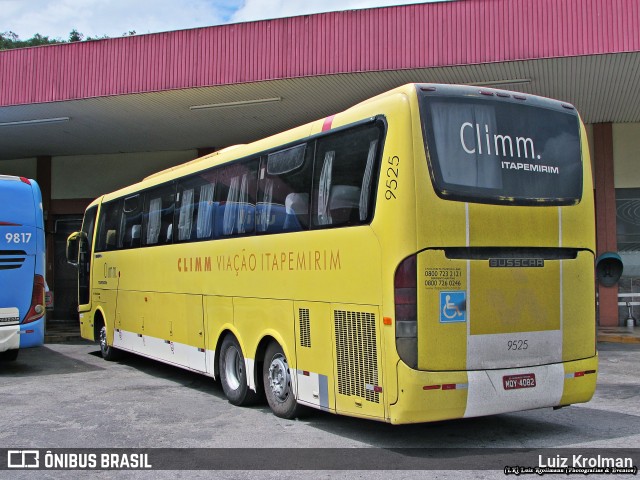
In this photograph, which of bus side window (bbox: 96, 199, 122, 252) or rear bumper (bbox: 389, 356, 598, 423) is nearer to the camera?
rear bumper (bbox: 389, 356, 598, 423)

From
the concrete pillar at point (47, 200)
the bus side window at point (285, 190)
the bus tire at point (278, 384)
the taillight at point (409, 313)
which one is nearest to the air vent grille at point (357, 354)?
the taillight at point (409, 313)

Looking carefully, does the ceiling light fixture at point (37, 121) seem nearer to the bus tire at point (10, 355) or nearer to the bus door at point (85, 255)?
the bus door at point (85, 255)

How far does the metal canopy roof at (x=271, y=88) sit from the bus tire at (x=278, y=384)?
7.55 metres

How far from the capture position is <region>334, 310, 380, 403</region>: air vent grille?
6.47m

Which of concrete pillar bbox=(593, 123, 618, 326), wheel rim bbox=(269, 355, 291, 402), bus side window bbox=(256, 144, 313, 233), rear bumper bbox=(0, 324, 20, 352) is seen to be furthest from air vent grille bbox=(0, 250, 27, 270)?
concrete pillar bbox=(593, 123, 618, 326)

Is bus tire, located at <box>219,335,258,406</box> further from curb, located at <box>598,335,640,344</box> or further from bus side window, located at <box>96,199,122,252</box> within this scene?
curb, located at <box>598,335,640,344</box>

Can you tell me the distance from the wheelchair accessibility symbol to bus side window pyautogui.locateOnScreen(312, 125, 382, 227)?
102cm

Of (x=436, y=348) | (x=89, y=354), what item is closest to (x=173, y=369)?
(x=89, y=354)

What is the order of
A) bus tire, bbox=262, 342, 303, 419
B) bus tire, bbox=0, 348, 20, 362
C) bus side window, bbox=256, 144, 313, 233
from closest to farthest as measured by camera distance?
bus side window, bbox=256, 144, 313, 233, bus tire, bbox=262, 342, 303, 419, bus tire, bbox=0, 348, 20, 362

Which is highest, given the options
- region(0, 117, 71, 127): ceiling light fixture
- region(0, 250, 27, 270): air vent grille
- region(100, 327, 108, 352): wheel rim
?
region(0, 117, 71, 127): ceiling light fixture

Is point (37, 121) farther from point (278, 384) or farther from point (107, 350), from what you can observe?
point (278, 384)

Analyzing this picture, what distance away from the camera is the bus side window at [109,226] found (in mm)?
13492

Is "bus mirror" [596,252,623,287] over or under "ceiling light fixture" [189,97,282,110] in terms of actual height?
under

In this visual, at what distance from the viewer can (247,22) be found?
48.6 ft
